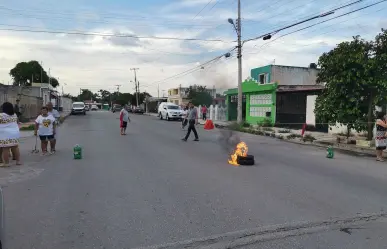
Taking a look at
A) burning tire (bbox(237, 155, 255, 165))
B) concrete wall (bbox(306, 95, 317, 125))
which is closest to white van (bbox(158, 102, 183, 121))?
concrete wall (bbox(306, 95, 317, 125))

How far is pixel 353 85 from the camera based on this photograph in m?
15.7

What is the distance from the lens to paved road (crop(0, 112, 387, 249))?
4.70 metres

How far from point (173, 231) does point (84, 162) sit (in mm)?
6233

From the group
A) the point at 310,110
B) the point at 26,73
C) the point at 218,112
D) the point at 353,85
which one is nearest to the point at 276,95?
the point at 310,110

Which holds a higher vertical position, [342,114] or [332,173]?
[342,114]

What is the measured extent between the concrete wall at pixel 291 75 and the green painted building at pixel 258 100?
254 cm

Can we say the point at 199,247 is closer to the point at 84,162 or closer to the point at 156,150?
the point at 84,162

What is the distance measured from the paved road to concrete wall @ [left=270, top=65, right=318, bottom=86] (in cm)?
2533

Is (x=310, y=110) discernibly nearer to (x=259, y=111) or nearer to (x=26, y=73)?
(x=259, y=111)

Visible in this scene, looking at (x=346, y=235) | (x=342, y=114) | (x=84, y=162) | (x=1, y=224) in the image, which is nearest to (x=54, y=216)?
(x=1, y=224)

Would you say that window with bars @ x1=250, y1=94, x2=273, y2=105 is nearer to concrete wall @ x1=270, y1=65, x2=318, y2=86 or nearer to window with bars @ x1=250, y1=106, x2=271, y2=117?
window with bars @ x1=250, y1=106, x2=271, y2=117

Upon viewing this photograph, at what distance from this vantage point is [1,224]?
335 centimetres

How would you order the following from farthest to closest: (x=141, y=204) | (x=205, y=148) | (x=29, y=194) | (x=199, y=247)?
(x=205, y=148)
(x=29, y=194)
(x=141, y=204)
(x=199, y=247)

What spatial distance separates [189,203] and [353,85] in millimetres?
11848
